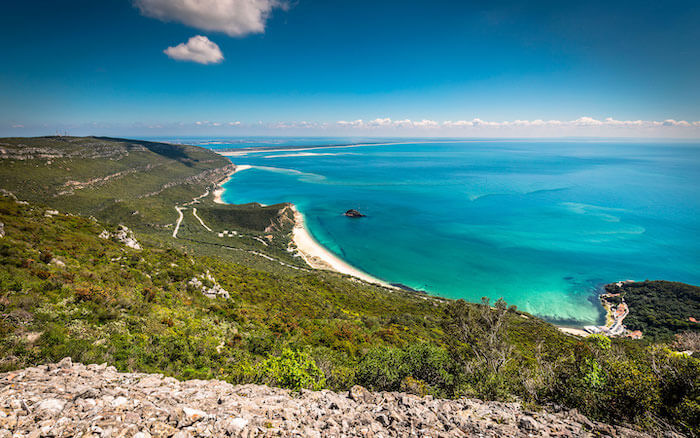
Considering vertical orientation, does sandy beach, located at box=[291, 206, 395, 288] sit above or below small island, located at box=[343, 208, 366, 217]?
below

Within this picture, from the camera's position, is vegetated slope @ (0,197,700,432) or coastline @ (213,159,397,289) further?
coastline @ (213,159,397,289)

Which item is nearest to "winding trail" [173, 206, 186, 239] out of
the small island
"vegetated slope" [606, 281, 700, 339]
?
the small island

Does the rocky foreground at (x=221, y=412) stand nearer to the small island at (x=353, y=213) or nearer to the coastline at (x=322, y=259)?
the coastline at (x=322, y=259)

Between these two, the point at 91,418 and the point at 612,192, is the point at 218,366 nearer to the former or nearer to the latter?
the point at 91,418

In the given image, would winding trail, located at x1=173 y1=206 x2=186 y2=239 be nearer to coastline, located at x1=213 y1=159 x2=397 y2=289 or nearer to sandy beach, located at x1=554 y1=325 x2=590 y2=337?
coastline, located at x1=213 y1=159 x2=397 y2=289

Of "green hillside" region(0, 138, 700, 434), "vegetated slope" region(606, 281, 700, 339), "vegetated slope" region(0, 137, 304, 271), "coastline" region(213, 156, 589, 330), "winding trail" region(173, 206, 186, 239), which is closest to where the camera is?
"green hillside" region(0, 138, 700, 434)

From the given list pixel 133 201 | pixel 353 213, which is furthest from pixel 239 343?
pixel 133 201

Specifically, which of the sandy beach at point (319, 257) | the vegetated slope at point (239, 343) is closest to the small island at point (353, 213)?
the sandy beach at point (319, 257)
